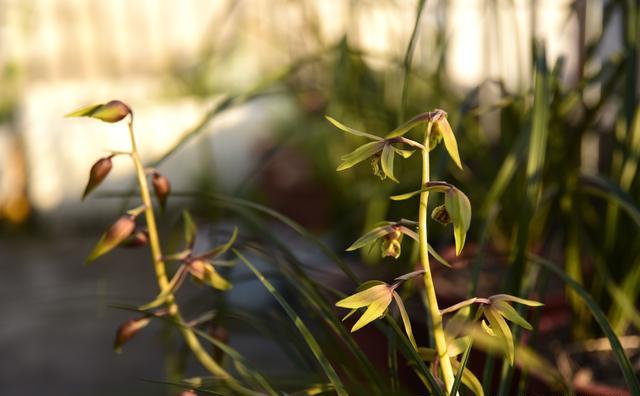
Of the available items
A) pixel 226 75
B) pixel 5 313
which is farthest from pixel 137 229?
pixel 226 75

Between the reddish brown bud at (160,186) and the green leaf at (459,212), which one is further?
Result: the reddish brown bud at (160,186)

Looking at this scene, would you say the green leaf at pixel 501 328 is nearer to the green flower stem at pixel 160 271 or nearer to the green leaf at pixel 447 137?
the green leaf at pixel 447 137

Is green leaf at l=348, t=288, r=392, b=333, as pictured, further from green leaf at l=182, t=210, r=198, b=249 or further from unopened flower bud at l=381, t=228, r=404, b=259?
green leaf at l=182, t=210, r=198, b=249

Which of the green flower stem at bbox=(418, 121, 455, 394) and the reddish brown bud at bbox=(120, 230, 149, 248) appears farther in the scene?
the reddish brown bud at bbox=(120, 230, 149, 248)

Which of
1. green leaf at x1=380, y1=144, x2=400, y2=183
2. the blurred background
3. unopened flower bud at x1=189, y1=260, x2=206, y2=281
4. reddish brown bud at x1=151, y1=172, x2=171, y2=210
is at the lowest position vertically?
the blurred background

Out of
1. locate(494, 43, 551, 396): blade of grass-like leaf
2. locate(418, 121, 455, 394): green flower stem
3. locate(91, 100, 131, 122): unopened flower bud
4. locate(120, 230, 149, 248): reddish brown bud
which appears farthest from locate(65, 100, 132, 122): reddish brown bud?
locate(494, 43, 551, 396): blade of grass-like leaf

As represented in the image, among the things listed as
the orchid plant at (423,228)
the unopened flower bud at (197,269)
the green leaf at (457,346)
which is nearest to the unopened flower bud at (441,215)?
the orchid plant at (423,228)
